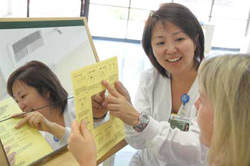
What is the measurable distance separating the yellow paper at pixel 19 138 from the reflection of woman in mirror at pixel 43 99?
0.06 feet

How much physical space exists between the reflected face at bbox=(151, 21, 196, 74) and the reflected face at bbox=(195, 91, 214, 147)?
488 mm

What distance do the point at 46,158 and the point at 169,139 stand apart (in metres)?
0.48

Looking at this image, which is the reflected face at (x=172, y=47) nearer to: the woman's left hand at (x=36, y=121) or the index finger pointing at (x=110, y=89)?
the index finger pointing at (x=110, y=89)

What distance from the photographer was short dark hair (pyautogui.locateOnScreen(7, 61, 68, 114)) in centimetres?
90

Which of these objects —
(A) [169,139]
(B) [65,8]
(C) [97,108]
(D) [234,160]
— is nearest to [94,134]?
(C) [97,108]

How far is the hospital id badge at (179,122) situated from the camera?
1.29 metres

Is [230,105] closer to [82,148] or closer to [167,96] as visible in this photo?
[82,148]

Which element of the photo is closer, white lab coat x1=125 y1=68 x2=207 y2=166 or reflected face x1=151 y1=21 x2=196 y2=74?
white lab coat x1=125 y1=68 x2=207 y2=166

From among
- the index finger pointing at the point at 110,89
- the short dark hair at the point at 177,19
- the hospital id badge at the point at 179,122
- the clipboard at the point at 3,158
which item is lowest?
the hospital id badge at the point at 179,122

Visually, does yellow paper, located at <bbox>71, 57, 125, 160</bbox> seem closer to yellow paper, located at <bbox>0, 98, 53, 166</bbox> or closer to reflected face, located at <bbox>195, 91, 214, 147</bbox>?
yellow paper, located at <bbox>0, 98, 53, 166</bbox>

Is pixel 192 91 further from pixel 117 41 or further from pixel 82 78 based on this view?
pixel 117 41

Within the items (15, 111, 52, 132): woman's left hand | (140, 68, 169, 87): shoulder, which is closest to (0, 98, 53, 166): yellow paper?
(15, 111, 52, 132): woman's left hand

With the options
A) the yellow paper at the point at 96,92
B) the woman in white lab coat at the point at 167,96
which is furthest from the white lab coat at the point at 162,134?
the yellow paper at the point at 96,92

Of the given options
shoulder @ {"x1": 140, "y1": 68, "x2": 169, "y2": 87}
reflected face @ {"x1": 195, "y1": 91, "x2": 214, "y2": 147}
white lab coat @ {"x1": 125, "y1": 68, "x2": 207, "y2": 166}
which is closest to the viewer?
reflected face @ {"x1": 195, "y1": 91, "x2": 214, "y2": 147}
